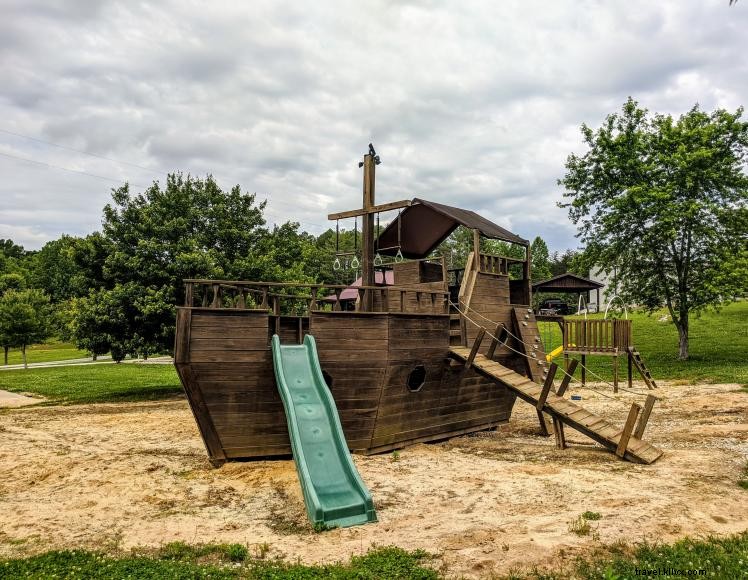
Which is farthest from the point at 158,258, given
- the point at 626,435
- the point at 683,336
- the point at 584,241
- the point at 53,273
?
the point at 53,273

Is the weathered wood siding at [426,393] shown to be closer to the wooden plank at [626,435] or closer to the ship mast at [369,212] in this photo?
the ship mast at [369,212]

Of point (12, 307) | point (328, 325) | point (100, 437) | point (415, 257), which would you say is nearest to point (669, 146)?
point (415, 257)

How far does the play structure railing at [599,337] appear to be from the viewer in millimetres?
19953

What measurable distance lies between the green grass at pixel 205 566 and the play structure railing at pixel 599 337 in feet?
54.3

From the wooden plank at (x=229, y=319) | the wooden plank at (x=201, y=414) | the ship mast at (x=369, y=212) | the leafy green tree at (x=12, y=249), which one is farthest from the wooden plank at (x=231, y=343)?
the leafy green tree at (x=12, y=249)

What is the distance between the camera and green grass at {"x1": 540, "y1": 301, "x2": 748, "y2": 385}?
22.1 meters

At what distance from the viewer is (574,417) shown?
410 inches

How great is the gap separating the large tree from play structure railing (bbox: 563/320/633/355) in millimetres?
5523

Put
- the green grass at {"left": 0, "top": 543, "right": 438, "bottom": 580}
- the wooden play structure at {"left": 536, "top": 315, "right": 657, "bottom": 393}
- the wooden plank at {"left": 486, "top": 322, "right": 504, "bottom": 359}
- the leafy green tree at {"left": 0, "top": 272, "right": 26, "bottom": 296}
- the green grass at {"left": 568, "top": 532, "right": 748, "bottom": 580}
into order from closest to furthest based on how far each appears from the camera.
A: the green grass at {"left": 568, "top": 532, "right": 748, "bottom": 580}
the green grass at {"left": 0, "top": 543, "right": 438, "bottom": 580}
the wooden plank at {"left": 486, "top": 322, "right": 504, "bottom": 359}
the wooden play structure at {"left": 536, "top": 315, "right": 657, "bottom": 393}
the leafy green tree at {"left": 0, "top": 272, "right": 26, "bottom": 296}

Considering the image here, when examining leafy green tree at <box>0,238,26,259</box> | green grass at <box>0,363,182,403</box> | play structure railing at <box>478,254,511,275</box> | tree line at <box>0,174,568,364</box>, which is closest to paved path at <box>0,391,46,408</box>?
green grass at <box>0,363,182,403</box>

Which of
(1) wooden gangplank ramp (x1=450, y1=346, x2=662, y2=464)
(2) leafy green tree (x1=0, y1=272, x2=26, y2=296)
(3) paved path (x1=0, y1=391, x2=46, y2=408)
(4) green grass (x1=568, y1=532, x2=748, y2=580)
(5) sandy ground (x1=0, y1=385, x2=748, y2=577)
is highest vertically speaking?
(2) leafy green tree (x1=0, y1=272, x2=26, y2=296)

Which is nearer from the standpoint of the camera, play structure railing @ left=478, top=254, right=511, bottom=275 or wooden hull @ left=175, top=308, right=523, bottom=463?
wooden hull @ left=175, top=308, right=523, bottom=463

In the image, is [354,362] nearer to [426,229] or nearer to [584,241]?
[426,229]

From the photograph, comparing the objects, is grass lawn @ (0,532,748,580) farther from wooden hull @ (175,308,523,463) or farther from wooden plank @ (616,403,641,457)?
wooden plank @ (616,403,641,457)
